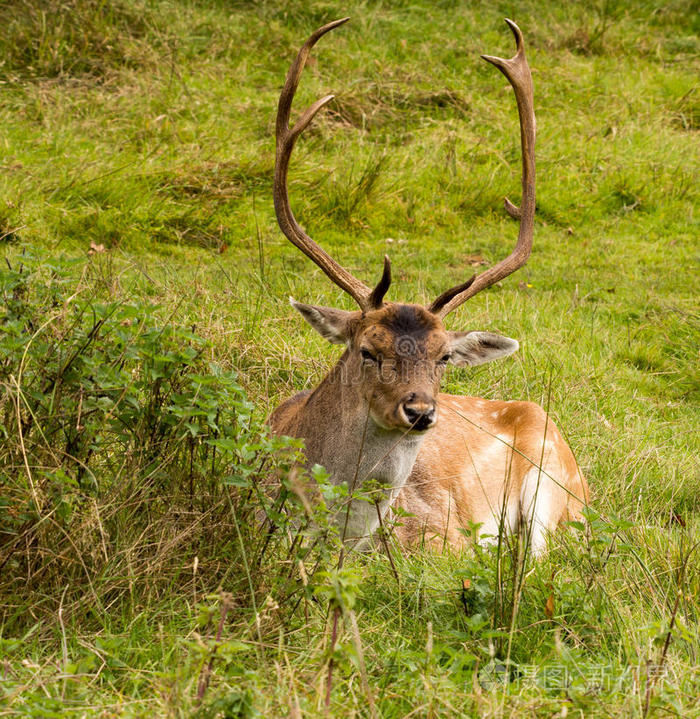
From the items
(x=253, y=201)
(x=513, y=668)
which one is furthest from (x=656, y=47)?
(x=513, y=668)

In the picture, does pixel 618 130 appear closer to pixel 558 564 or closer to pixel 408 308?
→ pixel 408 308

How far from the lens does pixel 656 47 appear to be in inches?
496

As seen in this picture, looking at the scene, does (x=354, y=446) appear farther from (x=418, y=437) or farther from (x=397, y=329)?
(x=397, y=329)

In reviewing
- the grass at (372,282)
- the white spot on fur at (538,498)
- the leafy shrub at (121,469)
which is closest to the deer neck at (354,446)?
the grass at (372,282)

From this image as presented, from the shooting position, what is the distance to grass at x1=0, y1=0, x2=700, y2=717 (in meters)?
2.85

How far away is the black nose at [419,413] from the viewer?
13.3 feet

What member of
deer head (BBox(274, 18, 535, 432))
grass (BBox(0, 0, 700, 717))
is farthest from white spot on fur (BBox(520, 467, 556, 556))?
deer head (BBox(274, 18, 535, 432))

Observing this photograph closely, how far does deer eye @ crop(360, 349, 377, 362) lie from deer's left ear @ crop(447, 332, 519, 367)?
0.47 metres

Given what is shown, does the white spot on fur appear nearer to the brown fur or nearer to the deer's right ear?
the brown fur

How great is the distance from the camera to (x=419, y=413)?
13.3ft

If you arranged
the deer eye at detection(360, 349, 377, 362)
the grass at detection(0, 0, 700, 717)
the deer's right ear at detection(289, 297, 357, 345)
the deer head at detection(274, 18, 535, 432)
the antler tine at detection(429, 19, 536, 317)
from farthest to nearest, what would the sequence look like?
the antler tine at detection(429, 19, 536, 317)
the deer's right ear at detection(289, 297, 357, 345)
the deer eye at detection(360, 349, 377, 362)
the deer head at detection(274, 18, 535, 432)
the grass at detection(0, 0, 700, 717)

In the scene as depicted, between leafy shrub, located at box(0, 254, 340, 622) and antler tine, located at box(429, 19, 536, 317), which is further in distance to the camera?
antler tine, located at box(429, 19, 536, 317)

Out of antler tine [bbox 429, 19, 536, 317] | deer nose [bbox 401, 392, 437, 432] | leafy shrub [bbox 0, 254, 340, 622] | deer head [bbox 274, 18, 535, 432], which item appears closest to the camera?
leafy shrub [bbox 0, 254, 340, 622]

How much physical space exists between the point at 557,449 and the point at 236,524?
2.56 meters
